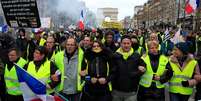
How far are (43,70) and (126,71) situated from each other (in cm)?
149

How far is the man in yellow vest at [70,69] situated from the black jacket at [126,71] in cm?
60

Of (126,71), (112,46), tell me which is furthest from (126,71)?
(112,46)

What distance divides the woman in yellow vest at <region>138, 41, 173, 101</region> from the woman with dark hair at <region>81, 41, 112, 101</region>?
2.33 ft

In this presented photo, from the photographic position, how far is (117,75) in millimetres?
8773

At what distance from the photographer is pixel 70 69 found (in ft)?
28.3

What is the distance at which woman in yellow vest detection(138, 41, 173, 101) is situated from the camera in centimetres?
873

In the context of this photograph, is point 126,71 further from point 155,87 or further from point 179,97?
point 179,97

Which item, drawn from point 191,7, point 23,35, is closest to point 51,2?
point 191,7

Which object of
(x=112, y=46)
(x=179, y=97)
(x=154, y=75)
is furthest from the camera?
(x=112, y=46)

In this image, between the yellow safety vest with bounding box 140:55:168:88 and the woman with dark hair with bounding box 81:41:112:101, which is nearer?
the woman with dark hair with bounding box 81:41:112:101

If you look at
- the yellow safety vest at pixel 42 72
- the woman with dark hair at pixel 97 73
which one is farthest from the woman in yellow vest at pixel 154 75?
the yellow safety vest at pixel 42 72

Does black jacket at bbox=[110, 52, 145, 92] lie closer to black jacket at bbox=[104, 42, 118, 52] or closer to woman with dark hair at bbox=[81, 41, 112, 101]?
woman with dark hair at bbox=[81, 41, 112, 101]

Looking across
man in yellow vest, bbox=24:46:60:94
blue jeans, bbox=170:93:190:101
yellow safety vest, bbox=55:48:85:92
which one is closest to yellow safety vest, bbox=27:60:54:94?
man in yellow vest, bbox=24:46:60:94

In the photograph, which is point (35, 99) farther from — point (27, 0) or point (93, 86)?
point (27, 0)
